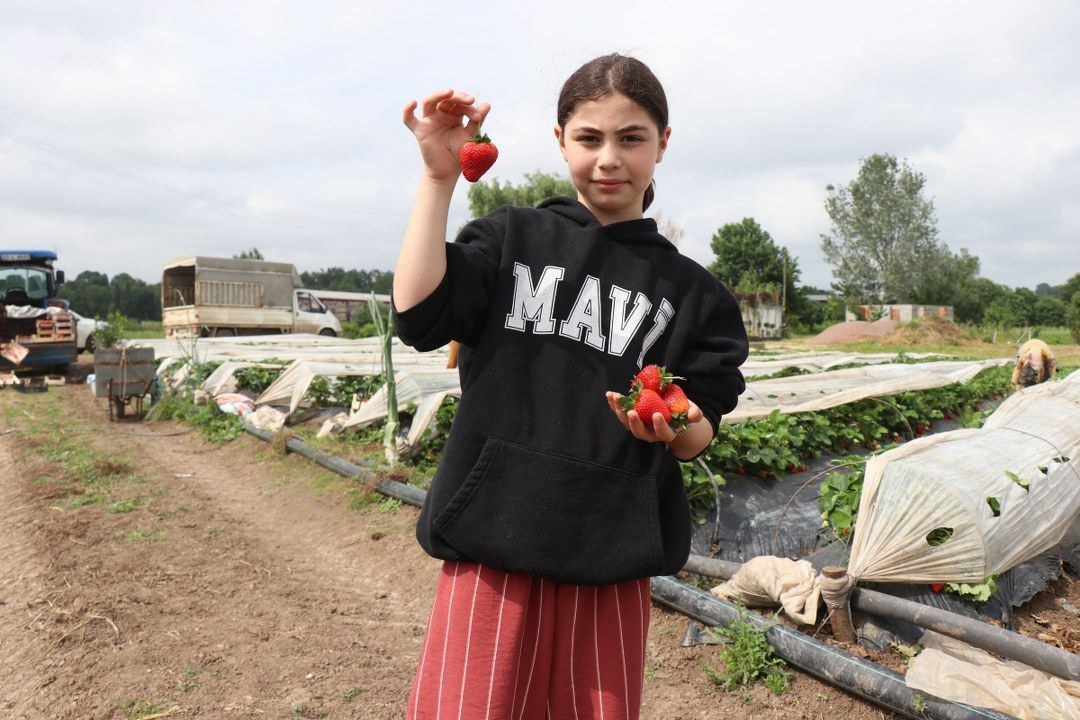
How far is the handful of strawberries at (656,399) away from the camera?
3.92 ft

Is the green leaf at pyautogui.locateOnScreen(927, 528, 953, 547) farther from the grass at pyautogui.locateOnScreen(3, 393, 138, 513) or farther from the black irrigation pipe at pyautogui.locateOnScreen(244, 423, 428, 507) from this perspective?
the grass at pyautogui.locateOnScreen(3, 393, 138, 513)

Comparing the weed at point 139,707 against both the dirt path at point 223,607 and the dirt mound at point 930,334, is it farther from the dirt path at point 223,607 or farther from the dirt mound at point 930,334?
the dirt mound at point 930,334

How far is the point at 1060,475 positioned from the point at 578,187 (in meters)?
4.00

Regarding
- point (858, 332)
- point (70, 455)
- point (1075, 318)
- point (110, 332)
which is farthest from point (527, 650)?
point (1075, 318)

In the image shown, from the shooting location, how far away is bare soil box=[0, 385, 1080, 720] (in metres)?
2.78

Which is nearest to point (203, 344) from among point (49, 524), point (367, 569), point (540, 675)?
point (49, 524)

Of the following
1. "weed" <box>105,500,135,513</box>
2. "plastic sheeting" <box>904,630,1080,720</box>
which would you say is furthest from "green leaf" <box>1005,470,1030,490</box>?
"weed" <box>105,500,135,513</box>

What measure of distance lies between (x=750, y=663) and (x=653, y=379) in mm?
2236

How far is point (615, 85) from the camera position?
133 cm

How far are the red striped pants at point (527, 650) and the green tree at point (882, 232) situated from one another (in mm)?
48162

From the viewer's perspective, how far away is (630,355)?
4.41 ft

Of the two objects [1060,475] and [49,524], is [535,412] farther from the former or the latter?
[49,524]

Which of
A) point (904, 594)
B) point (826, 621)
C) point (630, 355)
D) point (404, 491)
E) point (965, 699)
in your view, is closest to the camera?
point (630, 355)

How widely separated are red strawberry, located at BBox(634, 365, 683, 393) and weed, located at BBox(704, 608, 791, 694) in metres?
2.17
